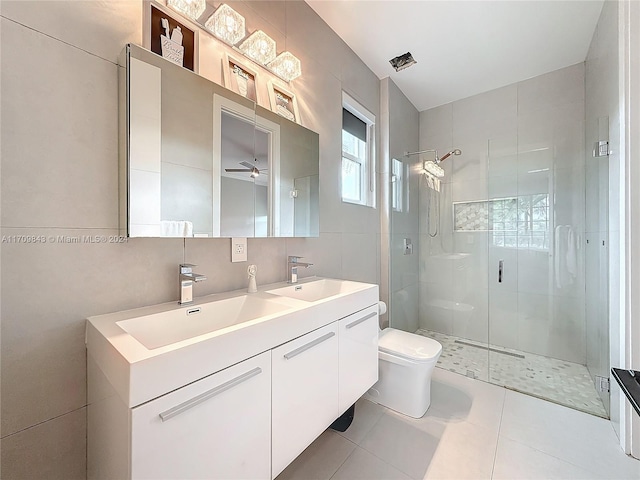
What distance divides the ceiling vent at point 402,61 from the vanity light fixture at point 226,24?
152 cm

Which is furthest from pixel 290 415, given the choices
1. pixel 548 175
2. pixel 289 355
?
pixel 548 175

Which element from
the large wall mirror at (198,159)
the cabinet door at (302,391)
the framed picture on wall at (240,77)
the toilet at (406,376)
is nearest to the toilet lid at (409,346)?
the toilet at (406,376)

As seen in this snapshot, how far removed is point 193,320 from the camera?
1.06 m

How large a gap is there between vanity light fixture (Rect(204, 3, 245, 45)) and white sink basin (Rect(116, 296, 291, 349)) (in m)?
1.24

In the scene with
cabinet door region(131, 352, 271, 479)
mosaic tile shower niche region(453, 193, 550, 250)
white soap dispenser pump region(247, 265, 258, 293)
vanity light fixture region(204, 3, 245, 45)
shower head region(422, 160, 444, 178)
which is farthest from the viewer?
shower head region(422, 160, 444, 178)

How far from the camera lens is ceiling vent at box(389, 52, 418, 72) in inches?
89.2

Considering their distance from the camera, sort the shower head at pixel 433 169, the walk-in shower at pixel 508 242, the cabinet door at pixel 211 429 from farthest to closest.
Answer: the shower head at pixel 433 169 → the walk-in shower at pixel 508 242 → the cabinet door at pixel 211 429

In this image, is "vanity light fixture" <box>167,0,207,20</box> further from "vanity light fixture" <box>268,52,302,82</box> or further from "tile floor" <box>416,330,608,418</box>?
"tile floor" <box>416,330,608,418</box>

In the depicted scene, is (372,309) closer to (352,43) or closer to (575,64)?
(352,43)

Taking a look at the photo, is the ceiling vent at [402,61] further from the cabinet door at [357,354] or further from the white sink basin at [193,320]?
the white sink basin at [193,320]

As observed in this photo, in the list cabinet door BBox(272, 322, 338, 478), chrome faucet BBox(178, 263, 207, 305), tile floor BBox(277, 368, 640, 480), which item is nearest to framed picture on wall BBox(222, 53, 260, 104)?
chrome faucet BBox(178, 263, 207, 305)

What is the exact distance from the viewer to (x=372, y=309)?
1.52 metres

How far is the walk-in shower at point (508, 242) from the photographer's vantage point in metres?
2.22

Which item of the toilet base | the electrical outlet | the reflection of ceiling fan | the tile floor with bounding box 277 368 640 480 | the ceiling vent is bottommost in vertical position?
the tile floor with bounding box 277 368 640 480
